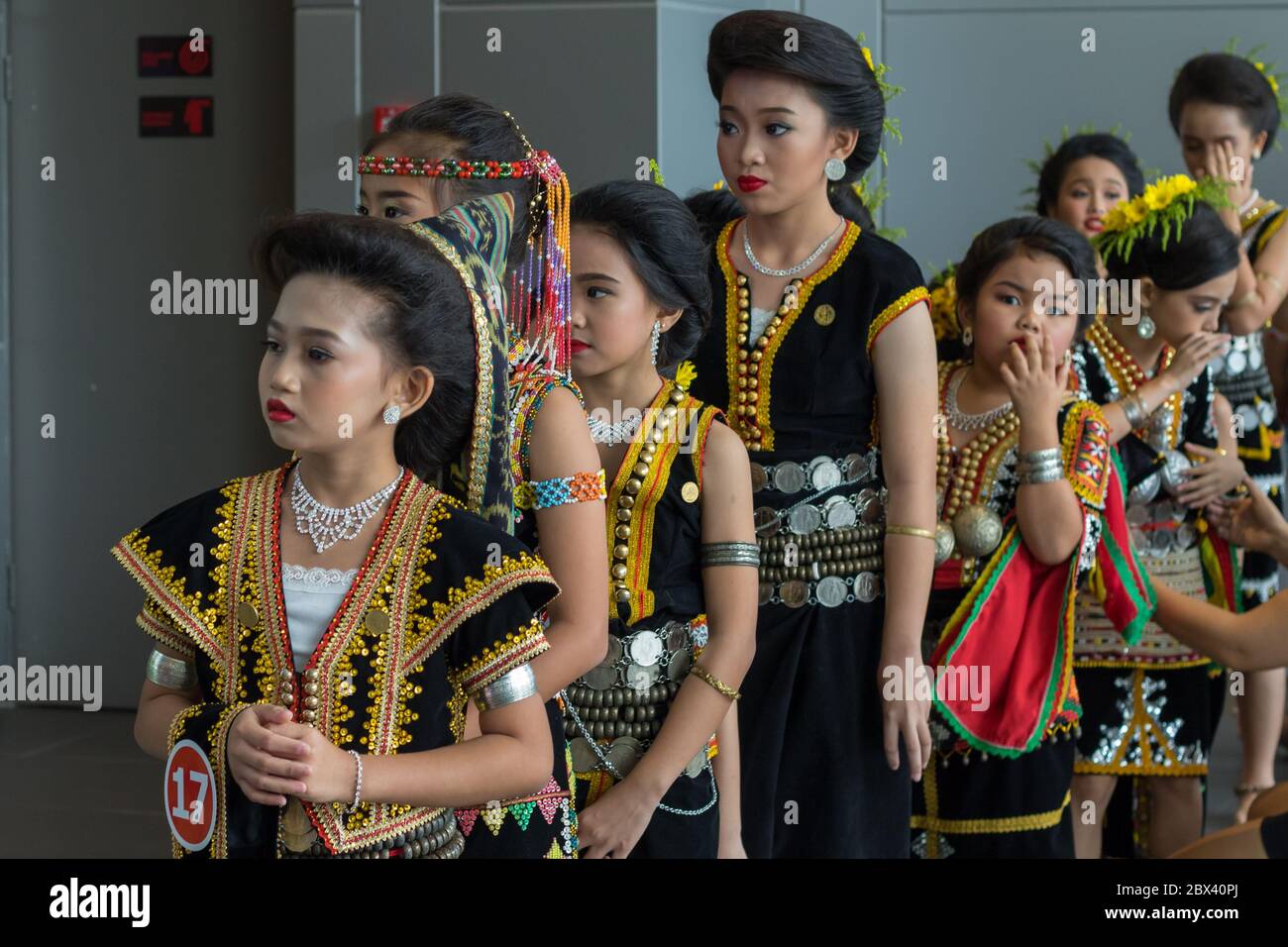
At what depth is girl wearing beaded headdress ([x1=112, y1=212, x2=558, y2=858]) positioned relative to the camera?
4.61ft

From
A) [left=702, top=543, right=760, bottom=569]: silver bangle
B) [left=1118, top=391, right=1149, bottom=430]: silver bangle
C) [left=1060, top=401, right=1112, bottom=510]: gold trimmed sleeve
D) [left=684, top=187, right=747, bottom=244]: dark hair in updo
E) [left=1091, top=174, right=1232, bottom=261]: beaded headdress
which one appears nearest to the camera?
[left=702, top=543, right=760, bottom=569]: silver bangle

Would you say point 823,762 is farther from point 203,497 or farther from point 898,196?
point 898,196

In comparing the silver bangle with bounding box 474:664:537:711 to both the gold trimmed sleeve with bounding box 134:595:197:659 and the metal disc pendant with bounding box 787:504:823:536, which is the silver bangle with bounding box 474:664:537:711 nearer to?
the gold trimmed sleeve with bounding box 134:595:197:659

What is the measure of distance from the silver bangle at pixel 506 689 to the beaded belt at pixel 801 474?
80 centimetres

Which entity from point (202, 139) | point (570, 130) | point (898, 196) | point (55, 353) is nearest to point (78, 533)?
point (55, 353)

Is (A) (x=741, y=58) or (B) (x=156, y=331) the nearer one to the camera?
(A) (x=741, y=58)

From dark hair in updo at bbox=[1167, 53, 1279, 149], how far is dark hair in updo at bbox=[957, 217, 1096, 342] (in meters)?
1.40

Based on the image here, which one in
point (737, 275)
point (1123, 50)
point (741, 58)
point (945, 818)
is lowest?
point (945, 818)

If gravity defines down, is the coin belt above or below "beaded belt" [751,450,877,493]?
below

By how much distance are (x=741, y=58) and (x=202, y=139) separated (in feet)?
10.0

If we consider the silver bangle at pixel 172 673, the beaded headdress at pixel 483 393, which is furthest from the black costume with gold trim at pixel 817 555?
the silver bangle at pixel 172 673

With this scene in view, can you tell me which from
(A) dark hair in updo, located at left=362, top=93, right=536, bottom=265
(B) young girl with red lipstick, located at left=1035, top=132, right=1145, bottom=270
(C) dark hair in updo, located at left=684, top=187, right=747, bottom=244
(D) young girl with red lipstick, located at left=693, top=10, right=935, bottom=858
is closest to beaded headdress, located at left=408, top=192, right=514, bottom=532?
(A) dark hair in updo, located at left=362, top=93, right=536, bottom=265
